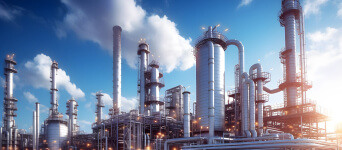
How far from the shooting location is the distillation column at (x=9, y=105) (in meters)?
59.9

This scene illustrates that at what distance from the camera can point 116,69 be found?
196 feet

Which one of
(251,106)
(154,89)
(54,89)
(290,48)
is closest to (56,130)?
(54,89)

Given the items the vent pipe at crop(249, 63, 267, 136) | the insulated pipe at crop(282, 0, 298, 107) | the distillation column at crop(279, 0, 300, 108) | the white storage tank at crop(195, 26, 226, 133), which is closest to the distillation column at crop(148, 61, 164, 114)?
the white storage tank at crop(195, 26, 226, 133)

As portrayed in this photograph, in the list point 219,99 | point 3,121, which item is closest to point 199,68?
point 219,99

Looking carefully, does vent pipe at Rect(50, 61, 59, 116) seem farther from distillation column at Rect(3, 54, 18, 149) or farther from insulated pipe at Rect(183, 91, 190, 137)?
insulated pipe at Rect(183, 91, 190, 137)

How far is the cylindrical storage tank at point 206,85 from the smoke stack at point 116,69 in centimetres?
2251

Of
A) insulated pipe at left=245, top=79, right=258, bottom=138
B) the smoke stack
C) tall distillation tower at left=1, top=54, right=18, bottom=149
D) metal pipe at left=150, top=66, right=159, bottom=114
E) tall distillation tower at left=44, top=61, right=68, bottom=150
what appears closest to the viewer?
insulated pipe at left=245, top=79, right=258, bottom=138

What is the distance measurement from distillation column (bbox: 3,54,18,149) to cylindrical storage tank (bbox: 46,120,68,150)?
11484 millimetres

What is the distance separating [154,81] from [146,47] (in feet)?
33.8

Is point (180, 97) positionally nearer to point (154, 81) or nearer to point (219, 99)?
point (154, 81)

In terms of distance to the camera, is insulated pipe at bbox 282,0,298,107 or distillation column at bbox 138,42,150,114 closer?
insulated pipe at bbox 282,0,298,107

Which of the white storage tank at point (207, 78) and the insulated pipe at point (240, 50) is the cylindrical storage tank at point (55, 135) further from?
the insulated pipe at point (240, 50)

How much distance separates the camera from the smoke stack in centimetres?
5675

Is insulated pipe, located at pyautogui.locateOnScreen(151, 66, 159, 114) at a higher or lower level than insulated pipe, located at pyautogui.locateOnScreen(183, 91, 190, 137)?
higher
